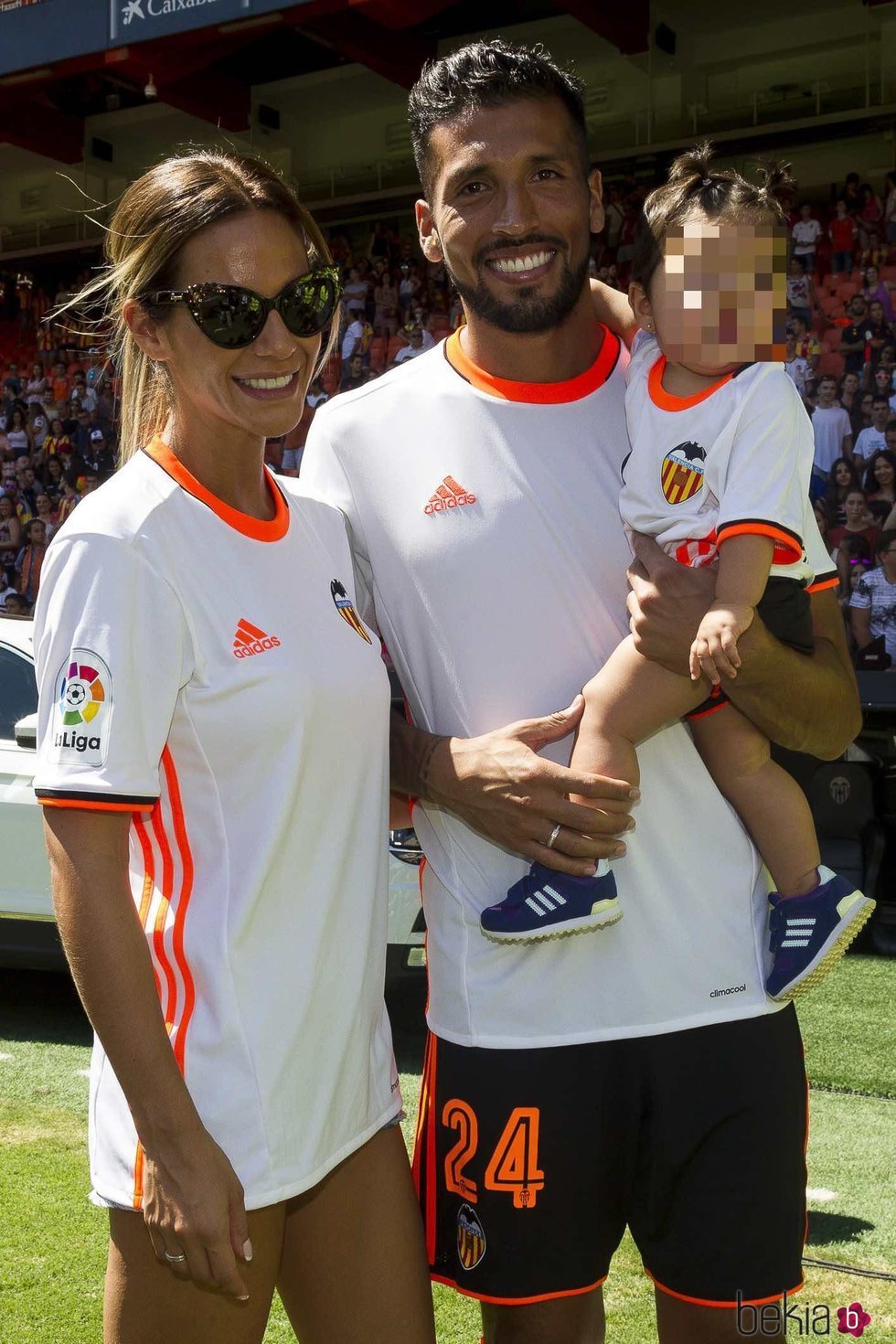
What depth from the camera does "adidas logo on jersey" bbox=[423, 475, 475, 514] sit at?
7.95ft

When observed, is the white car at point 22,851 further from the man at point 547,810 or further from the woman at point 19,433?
the woman at point 19,433

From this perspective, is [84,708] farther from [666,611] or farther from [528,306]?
[528,306]

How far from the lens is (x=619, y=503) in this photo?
2.45m

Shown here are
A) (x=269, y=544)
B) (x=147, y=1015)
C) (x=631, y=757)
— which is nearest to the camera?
(x=147, y=1015)

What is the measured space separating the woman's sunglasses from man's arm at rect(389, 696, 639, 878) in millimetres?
722

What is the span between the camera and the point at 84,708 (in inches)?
72.3

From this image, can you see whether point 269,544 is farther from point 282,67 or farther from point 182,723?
point 282,67

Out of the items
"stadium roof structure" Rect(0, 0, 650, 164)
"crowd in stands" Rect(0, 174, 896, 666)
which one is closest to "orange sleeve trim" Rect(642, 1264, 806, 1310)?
"crowd in stands" Rect(0, 174, 896, 666)

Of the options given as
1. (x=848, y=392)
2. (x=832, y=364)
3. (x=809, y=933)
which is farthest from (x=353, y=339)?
(x=809, y=933)

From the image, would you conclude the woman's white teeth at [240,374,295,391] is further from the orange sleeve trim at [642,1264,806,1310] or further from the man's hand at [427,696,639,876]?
the orange sleeve trim at [642,1264,806,1310]

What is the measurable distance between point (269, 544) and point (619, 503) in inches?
25.7

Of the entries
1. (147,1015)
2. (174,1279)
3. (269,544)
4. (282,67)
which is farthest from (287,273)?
(282,67)

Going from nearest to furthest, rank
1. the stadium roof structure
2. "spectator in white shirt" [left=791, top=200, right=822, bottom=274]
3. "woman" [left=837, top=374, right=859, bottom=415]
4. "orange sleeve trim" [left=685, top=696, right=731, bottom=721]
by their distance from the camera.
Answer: "orange sleeve trim" [left=685, top=696, right=731, bottom=721], "woman" [left=837, top=374, right=859, bottom=415], "spectator in white shirt" [left=791, top=200, right=822, bottom=274], the stadium roof structure

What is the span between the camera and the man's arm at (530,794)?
2.26 meters
